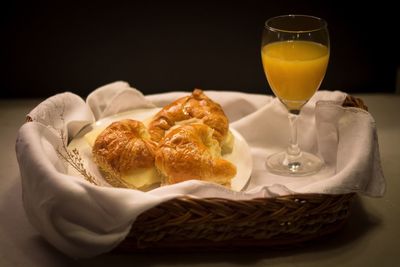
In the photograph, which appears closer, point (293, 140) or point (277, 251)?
point (277, 251)

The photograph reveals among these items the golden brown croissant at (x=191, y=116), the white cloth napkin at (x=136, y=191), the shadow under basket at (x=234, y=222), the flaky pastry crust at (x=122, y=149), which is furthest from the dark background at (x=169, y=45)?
the shadow under basket at (x=234, y=222)

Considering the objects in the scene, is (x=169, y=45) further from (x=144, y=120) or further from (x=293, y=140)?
(x=293, y=140)

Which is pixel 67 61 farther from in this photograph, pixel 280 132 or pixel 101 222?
pixel 101 222

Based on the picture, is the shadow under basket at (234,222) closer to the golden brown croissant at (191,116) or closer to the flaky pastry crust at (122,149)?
the flaky pastry crust at (122,149)

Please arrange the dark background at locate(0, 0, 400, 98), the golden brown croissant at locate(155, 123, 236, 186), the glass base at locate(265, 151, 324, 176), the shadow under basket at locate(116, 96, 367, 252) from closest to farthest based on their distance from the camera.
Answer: the shadow under basket at locate(116, 96, 367, 252)
the golden brown croissant at locate(155, 123, 236, 186)
the glass base at locate(265, 151, 324, 176)
the dark background at locate(0, 0, 400, 98)

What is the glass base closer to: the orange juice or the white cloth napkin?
the white cloth napkin

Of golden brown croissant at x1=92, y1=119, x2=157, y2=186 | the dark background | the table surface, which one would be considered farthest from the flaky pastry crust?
the dark background

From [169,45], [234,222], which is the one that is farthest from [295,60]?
[169,45]
